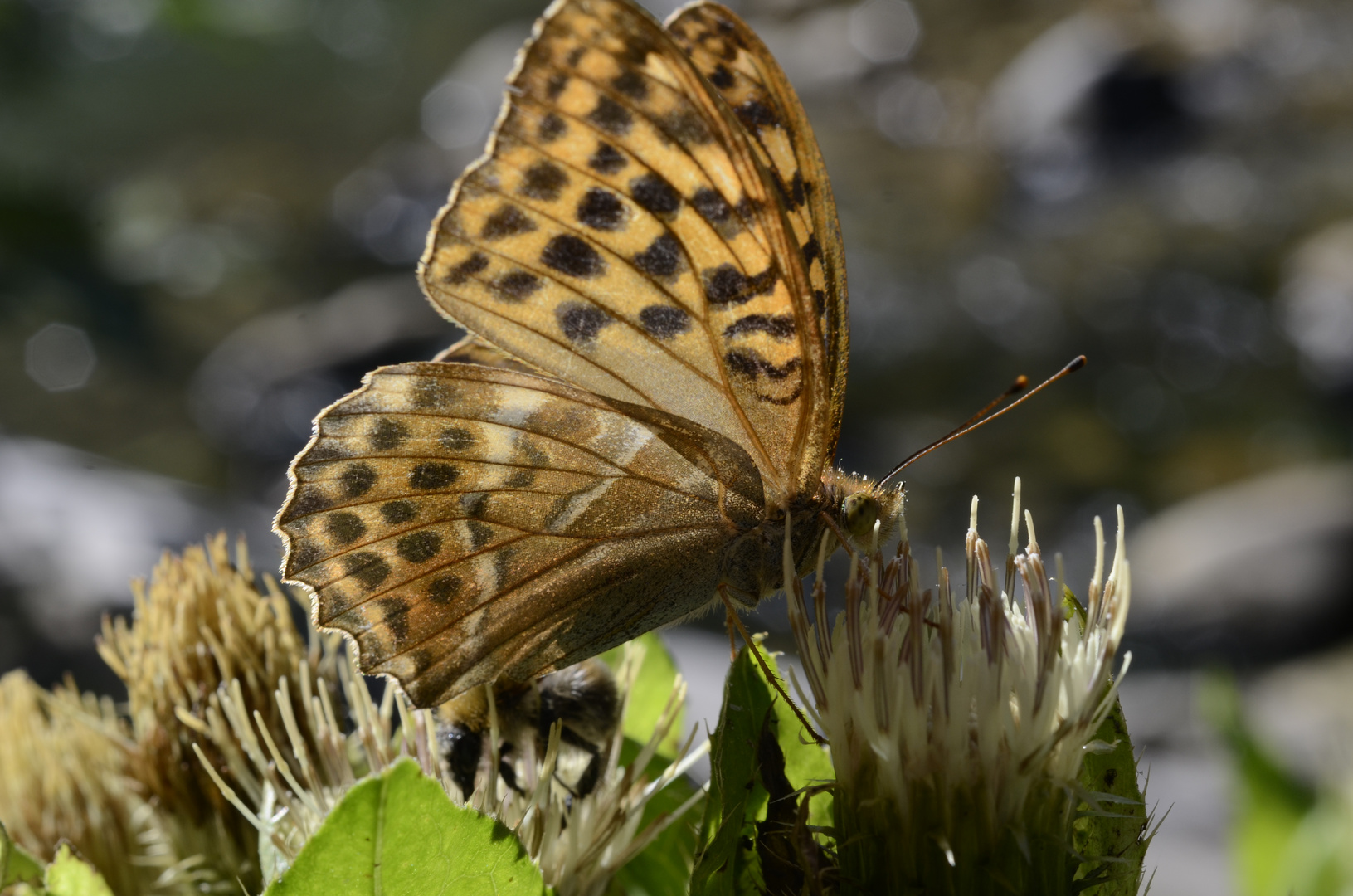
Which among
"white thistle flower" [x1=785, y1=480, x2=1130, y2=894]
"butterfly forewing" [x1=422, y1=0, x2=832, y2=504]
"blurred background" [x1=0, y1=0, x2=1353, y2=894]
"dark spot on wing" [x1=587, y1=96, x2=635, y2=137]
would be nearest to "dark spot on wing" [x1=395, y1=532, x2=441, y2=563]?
"butterfly forewing" [x1=422, y1=0, x2=832, y2=504]

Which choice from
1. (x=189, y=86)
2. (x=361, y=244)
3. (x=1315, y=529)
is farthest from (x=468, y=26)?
(x=1315, y=529)

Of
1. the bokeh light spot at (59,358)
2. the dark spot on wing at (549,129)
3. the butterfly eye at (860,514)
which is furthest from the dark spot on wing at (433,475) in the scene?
the bokeh light spot at (59,358)

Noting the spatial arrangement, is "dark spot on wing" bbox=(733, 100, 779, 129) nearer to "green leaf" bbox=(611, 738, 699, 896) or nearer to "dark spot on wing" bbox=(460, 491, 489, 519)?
"dark spot on wing" bbox=(460, 491, 489, 519)

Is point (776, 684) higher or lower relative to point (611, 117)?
lower

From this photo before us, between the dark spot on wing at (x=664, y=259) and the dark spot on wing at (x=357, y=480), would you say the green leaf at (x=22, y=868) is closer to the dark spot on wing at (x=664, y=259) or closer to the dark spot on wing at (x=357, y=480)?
the dark spot on wing at (x=357, y=480)

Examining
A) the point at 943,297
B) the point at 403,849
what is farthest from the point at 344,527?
the point at 943,297

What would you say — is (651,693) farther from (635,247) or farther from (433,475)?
(635,247)
